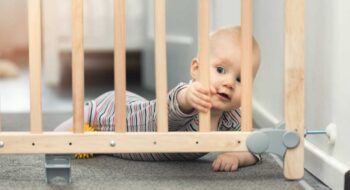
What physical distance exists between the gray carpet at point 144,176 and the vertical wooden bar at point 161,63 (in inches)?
3.7

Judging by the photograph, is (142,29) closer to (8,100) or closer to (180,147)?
(8,100)

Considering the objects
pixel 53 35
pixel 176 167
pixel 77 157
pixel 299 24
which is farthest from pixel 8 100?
pixel 299 24

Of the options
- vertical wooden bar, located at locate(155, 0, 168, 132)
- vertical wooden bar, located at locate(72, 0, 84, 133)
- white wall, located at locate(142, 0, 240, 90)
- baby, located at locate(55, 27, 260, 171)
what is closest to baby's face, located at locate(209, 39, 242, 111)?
baby, located at locate(55, 27, 260, 171)

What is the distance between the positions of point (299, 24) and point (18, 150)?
0.47 m

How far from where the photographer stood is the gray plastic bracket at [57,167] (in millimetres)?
979

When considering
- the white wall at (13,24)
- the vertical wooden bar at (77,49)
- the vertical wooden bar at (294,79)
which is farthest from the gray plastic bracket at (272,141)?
the white wall at (13,24)

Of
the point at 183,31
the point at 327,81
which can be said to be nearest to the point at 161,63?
the point at 327,81

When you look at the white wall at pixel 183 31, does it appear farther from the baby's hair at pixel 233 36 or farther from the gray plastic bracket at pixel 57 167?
the gray plastic bracket at pixel 57 167

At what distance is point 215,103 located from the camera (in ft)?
3.45

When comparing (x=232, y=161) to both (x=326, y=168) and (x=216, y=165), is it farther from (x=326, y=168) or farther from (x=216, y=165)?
(x=326, y=168)

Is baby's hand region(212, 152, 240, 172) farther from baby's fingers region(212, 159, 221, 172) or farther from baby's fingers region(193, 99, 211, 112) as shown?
baby's fingers region(193, 99, 211, 112)

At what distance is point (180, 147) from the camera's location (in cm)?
98

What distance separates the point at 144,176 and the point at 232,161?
0.53 feet

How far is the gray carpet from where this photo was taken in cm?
97
